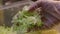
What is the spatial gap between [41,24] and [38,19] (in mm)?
33

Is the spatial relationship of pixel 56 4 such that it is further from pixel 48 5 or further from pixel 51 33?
pixel 51 33

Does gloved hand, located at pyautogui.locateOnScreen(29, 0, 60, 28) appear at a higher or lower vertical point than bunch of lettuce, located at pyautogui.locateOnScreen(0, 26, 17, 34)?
higher

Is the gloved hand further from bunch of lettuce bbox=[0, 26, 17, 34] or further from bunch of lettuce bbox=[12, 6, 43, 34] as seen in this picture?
bunch of lettuce bbox=[0, 26, 17, 34]

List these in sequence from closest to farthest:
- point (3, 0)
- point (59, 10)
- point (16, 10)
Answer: point (59, 10) < point (16, 10) < point (3, 0)

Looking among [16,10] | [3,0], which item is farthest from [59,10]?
[3,0]

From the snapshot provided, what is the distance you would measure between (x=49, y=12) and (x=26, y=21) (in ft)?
0.47

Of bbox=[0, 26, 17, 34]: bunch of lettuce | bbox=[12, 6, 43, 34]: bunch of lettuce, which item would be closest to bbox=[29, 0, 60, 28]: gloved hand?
bbox=[12, 6, 43, 34]: bunch of lettuce

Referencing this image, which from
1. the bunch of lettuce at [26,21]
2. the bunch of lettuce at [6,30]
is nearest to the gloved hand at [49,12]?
the bunch of lettuce at [26,21]

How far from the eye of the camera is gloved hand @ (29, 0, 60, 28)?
92cm

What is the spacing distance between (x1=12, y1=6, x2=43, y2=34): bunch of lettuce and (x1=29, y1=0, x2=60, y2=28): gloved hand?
33 millimetres

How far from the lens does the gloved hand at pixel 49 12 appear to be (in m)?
0.92

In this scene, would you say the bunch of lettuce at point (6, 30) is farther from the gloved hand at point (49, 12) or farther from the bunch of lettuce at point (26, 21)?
the gloved hand at point (49, 12)

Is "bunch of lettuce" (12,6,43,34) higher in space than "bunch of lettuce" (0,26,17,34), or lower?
higher

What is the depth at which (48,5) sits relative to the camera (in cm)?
93
